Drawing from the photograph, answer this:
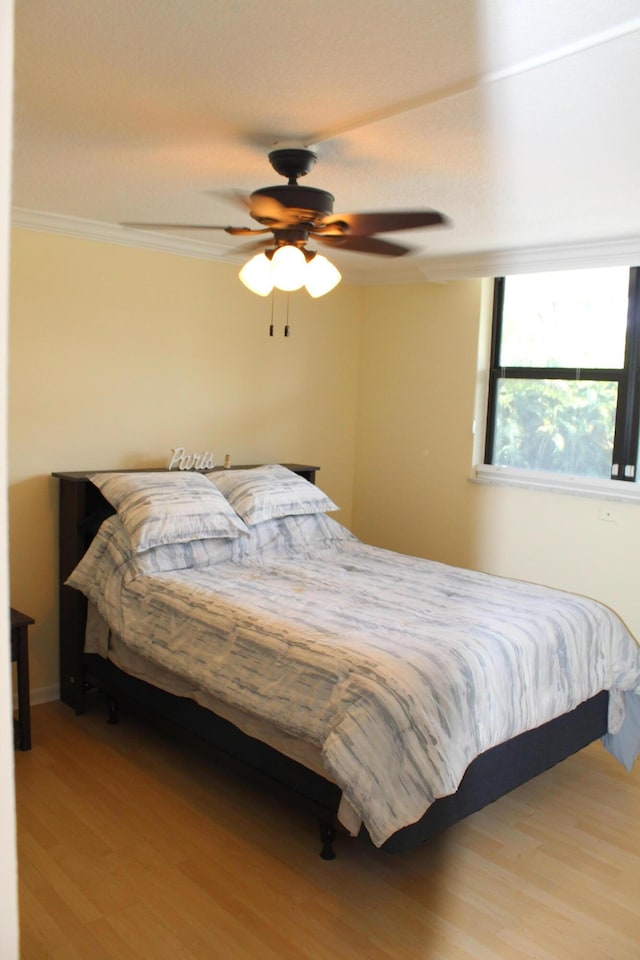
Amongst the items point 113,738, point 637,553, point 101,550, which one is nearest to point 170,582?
point 101,550

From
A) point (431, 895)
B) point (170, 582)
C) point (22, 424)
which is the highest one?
point (22, 424)

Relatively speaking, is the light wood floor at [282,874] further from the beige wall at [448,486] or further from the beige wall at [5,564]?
the beige wall at [5,564]

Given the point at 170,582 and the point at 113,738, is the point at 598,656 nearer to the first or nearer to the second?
the point at 170,582

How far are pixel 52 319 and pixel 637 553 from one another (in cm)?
307

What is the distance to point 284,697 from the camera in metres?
2.59

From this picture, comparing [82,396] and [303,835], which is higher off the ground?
[82,396]

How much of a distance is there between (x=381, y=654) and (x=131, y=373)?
2.21m

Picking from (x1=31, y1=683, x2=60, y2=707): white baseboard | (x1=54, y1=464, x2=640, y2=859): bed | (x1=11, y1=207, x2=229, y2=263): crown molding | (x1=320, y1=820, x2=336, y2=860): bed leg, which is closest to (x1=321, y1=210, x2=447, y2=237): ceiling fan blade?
(x1=11, y1=207, x2=229, y2=263): crown molding

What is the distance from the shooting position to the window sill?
3.96 metres

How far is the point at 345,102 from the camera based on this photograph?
2076mm

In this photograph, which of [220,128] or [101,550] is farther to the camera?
[101,550]

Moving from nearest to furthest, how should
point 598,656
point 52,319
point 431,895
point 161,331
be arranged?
point 431,895
point 598,656
point 52,319
point 161,331

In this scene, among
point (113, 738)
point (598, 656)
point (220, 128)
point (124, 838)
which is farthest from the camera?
point (113, 738)

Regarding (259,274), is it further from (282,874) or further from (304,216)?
(282,874)
